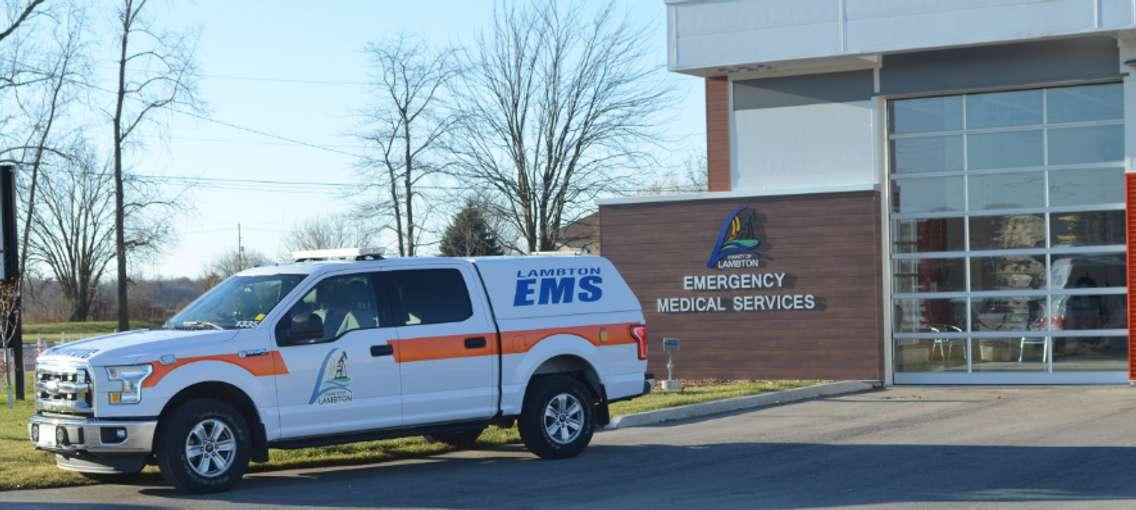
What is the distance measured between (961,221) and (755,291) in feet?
11.5

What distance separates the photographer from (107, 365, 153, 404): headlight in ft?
39.3

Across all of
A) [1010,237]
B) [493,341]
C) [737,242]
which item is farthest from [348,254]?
[1010,237]

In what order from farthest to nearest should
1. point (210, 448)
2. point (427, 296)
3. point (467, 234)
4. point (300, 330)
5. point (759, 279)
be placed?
point (467, 234) → point (759, 279) → point (427, 296) → point (300, 330) → point (210, 448)

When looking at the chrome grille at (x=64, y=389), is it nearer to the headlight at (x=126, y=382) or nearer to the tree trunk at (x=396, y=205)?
the headlight at (x=126, y=382)

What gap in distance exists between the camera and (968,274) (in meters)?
23.3

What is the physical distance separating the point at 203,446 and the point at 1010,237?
14890mm

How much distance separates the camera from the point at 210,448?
1231cm

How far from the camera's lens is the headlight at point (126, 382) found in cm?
1199

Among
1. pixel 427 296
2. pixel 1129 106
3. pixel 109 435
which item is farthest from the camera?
pixel 1129 106

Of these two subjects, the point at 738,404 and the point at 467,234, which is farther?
the point at 467,234

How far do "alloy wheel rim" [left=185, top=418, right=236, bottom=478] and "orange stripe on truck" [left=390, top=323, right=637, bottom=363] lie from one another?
1755 mm

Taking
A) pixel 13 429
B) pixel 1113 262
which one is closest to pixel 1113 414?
pixel 1113 262

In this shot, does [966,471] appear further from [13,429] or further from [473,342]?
[13,429]

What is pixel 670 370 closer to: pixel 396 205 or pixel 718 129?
pixel 718 129
